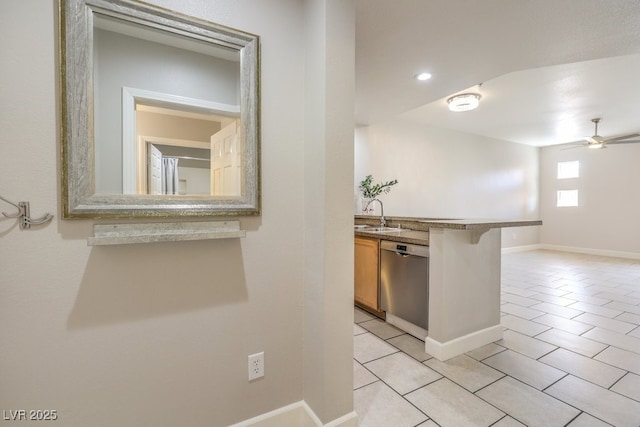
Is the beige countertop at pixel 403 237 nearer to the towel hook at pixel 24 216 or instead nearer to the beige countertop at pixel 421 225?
the beige countertop at pixel 421 225

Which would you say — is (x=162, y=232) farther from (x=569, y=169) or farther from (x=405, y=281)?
(x=569, y=169)

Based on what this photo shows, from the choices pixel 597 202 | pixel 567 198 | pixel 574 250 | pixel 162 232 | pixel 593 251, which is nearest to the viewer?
pixel 162 232

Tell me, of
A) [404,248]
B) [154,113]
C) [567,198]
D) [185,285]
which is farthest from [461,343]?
[567,198]

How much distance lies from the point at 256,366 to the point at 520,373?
1.89 meters

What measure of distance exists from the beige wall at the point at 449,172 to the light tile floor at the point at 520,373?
2402mm

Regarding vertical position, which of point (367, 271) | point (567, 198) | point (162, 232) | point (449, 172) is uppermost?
point (449, 172)

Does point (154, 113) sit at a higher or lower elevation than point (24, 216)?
higher

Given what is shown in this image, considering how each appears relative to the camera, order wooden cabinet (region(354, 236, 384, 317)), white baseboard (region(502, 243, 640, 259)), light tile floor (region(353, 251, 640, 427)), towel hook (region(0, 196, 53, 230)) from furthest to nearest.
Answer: white baseboard (region(502, 243, 640, 259)) → wooden cabinet (region(354, 236, 384, 317)) → light tile floor (region(353, 251, 640, 427)) → towel hook (region(0, 196, 53, 230))

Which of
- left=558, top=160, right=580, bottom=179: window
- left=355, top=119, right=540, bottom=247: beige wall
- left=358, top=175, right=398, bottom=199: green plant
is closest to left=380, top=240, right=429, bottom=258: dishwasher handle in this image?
left=358, top=175, right=398, bottom=199: green plant

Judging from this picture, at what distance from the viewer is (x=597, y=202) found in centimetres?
644

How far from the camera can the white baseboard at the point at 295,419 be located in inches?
55.4

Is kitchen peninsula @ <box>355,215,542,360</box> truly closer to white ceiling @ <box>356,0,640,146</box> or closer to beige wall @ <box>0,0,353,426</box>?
beige wall @ <box>0,0,353,426</box>

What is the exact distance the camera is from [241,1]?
4.40 feet

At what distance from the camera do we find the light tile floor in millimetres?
1625
